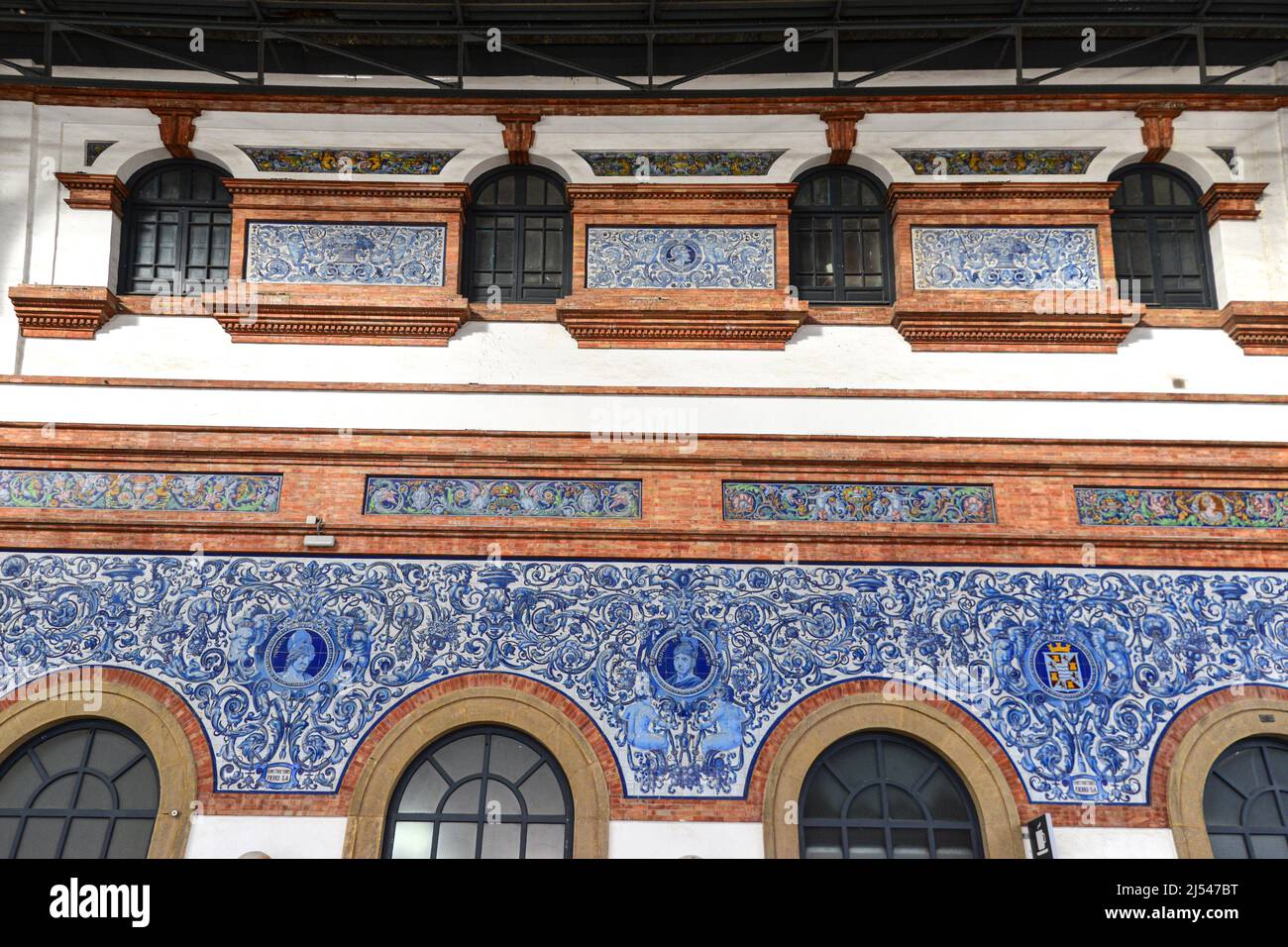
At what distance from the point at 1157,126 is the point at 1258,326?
212 centimetres

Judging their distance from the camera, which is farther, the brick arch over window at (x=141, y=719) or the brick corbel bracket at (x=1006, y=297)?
the brick corbel bracket at (x=1006, y=297)

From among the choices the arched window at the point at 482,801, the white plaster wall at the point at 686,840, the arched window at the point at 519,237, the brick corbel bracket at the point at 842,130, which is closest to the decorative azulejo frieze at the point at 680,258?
the arched window at the point at 519,237

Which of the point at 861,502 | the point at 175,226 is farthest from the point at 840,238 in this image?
the point at 175,226

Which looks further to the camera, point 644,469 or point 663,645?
point 644,469

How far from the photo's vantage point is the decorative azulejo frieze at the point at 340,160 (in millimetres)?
12383

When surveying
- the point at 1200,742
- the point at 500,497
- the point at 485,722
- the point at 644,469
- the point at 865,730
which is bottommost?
the point at 1200,742

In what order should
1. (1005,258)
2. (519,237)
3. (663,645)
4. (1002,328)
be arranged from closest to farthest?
1. (663,645)
2. (1002,328)
3. (1005,258)
4. (519,237)

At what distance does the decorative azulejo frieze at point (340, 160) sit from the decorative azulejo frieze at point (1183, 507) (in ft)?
21.8

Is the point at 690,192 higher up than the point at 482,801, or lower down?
higher up

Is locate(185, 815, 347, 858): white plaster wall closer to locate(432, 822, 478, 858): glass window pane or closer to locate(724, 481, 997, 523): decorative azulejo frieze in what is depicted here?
locate(432, 822, 478, 858): glass window pane

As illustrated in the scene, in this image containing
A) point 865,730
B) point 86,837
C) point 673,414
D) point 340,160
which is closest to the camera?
point 86,837

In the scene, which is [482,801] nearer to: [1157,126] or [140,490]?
[140,490]

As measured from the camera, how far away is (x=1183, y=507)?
11.3 meters

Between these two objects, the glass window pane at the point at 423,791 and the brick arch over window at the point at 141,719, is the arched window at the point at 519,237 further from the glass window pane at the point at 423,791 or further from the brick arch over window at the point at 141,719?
the brick arch over window at the point at 141,719
